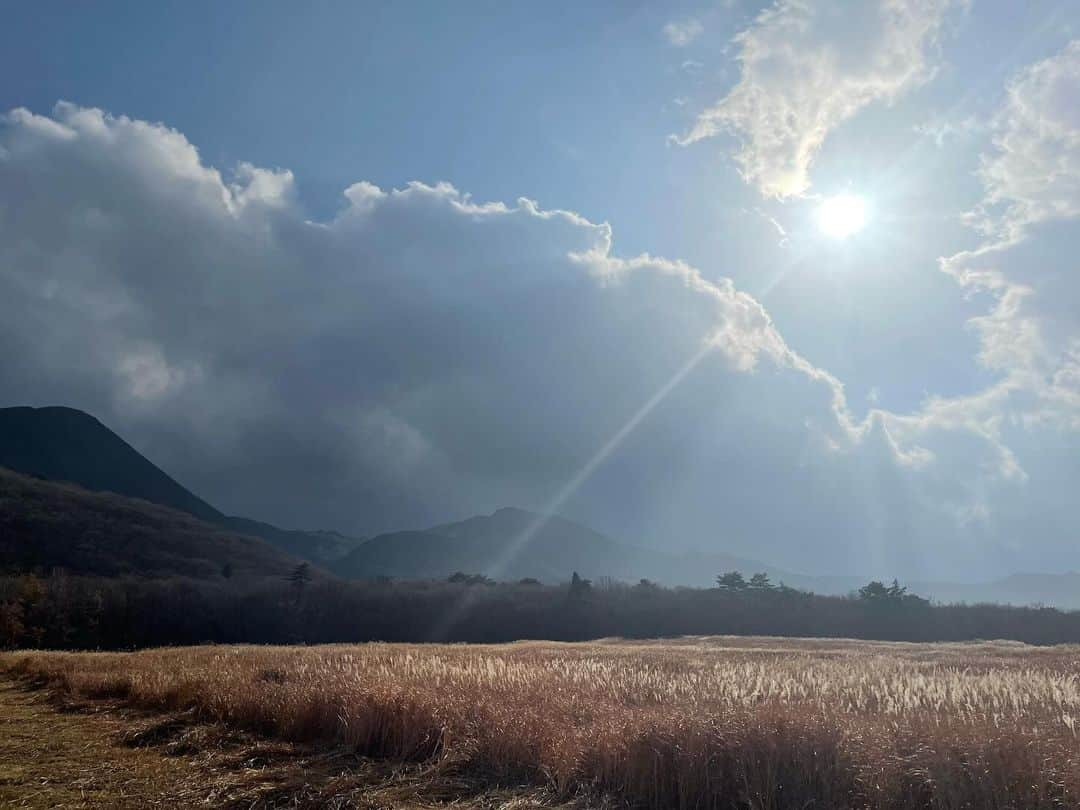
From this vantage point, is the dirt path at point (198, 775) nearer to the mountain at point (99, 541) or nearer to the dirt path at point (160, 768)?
the dirt path at point (160, 768)

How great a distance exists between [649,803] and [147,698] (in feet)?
36.2

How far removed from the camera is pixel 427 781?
811 cm

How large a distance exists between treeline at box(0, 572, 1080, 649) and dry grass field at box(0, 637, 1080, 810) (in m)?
70.7

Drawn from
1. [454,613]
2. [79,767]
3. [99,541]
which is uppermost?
[99,541]

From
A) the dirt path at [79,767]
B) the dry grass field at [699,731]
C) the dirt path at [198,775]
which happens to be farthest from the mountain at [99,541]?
the dry grass field at [699,731]

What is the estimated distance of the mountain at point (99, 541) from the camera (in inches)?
4133

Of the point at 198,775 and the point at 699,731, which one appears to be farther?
the point at 198,775

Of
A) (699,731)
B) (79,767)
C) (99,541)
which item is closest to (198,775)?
(79,767)

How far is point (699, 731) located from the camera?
7.60 metres

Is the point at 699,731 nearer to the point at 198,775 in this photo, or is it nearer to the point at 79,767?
the point at 198,775

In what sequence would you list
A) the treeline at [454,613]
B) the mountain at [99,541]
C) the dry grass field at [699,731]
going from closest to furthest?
the dry grass field at [699,731]
the treeline at [454,613]
the mountain at [99,541]

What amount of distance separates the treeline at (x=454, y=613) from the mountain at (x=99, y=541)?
16415 millimetres

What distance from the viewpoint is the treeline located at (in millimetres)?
76438

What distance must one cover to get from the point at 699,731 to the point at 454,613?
9861 centimetres
